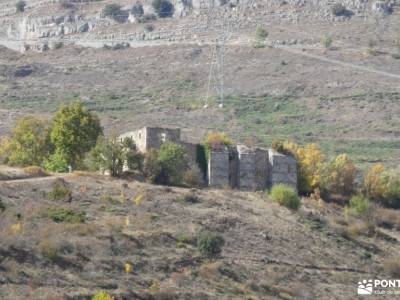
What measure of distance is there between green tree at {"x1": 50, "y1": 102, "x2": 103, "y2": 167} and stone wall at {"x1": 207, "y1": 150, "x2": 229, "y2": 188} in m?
5.40

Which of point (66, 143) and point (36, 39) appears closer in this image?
point (66, 143)

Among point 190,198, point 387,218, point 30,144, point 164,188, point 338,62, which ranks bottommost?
point 387,218

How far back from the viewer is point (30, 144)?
257ft

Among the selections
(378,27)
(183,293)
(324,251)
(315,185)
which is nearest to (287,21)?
(378,27)

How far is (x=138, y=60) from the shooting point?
440 ft

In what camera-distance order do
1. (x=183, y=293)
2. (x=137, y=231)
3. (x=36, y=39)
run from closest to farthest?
(x=183, y=293) < (x=137, y=231) < (x=36, y=39)

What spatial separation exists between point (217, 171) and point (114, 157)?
514 centimetres

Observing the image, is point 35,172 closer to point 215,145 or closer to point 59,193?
point 59,193

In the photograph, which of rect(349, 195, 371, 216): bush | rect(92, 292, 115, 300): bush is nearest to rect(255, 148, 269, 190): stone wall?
rect(349, 195, 371, 216): bush

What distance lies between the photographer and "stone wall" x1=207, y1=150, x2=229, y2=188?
75.8 m

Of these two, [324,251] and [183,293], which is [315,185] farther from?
[183,293]

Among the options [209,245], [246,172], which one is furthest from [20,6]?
[209,245]

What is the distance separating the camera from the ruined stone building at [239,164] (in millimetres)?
76000

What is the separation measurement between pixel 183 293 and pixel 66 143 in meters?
17.5
